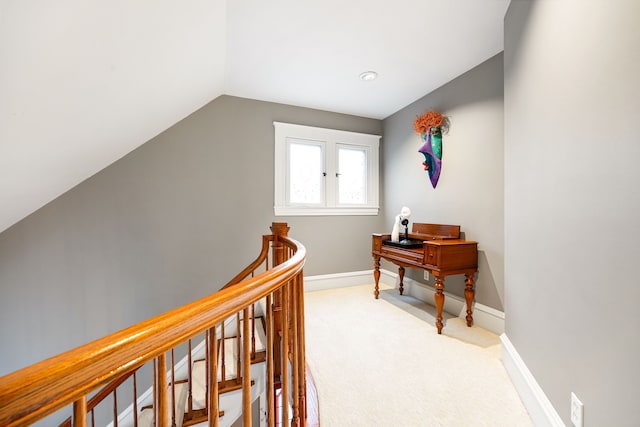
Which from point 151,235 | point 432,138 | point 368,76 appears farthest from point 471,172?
point 151,235

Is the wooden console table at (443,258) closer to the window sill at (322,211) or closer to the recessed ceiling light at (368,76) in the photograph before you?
the window sill at (322,211)

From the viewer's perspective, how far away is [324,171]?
3.78 m

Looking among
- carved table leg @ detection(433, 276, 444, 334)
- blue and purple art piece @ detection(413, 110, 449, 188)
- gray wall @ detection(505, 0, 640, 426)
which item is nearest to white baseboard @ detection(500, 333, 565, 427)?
gray wall @ detection(505, 0, 640, 426)

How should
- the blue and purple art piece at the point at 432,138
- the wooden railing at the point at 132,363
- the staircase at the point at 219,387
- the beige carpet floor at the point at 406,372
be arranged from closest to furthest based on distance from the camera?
the wooden railing at the point at 132,363, the beige carpet floor at the point at 406,372, the staircase at the point at 219,387, the blue and purple art piece at the point at 432,138

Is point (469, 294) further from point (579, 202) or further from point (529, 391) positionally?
point (579, 202)

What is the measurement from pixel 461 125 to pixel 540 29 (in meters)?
1.43

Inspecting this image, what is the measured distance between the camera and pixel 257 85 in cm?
304

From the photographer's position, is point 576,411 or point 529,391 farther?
point 529,391

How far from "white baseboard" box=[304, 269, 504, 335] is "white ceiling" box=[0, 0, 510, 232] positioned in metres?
2.26

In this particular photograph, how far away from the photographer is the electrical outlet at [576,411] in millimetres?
1041

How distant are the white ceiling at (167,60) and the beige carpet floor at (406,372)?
7.29ft

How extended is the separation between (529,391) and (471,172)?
1.85 metres

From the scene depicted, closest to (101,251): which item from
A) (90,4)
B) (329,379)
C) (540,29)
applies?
(90,4)

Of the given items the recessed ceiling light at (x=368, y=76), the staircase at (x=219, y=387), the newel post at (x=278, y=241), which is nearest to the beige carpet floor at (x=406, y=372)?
the staircase at (x=219, y=387)
